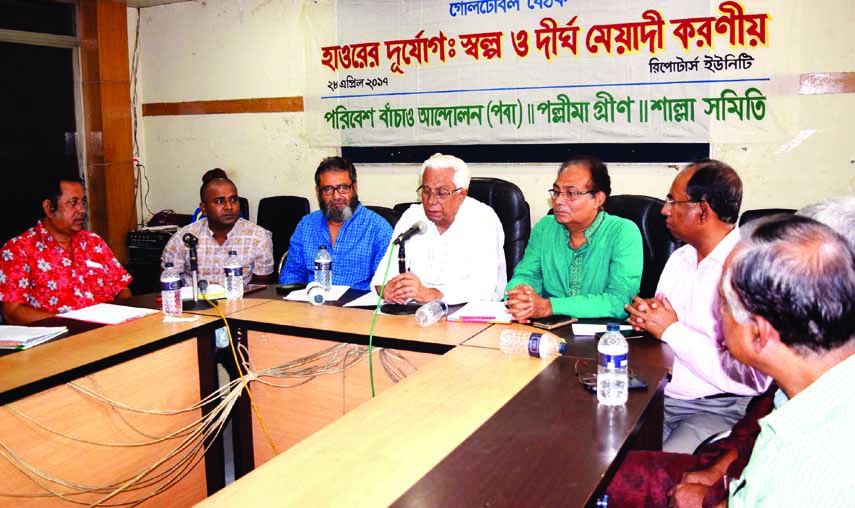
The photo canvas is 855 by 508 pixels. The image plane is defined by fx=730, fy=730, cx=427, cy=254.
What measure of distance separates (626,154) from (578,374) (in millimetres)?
2820

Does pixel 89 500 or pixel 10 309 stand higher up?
pixel 10 309

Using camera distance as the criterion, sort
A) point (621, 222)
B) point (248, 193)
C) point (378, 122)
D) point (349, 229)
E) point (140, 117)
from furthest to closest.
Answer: point (140, 117) → point (248, 193) → point (378, 122) → point (349, 229) → point (621, 222)

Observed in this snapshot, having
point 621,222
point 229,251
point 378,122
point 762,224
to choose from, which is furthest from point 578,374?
point 378,122

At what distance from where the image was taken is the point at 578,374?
6.54ft

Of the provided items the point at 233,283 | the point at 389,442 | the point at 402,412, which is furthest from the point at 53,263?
the point at 389,442

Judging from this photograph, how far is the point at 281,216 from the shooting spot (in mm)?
5289

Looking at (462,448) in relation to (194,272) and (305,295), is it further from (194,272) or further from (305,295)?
(194,272)

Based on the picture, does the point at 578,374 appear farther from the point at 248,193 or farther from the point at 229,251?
the point at 248,193

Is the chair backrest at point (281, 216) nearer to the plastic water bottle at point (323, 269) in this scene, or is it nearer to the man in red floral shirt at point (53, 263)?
the man in red floral shirt at point (53, 263)

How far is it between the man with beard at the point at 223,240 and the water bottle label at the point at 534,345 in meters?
2.03

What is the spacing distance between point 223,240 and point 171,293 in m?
1.10

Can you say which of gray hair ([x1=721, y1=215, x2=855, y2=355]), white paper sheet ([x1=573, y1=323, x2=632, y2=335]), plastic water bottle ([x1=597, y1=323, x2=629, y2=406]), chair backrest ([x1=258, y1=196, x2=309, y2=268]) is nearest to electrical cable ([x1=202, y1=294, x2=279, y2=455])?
white paper sheet ([x1=573, y1=323, x2=632, y2=335])

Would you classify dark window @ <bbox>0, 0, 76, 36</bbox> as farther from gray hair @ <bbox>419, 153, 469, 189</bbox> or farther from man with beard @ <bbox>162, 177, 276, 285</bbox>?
gray hair @ <bbox>419, 153, 469, 189</bbox>

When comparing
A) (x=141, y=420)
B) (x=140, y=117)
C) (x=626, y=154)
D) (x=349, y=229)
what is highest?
(x=140, y=117)
